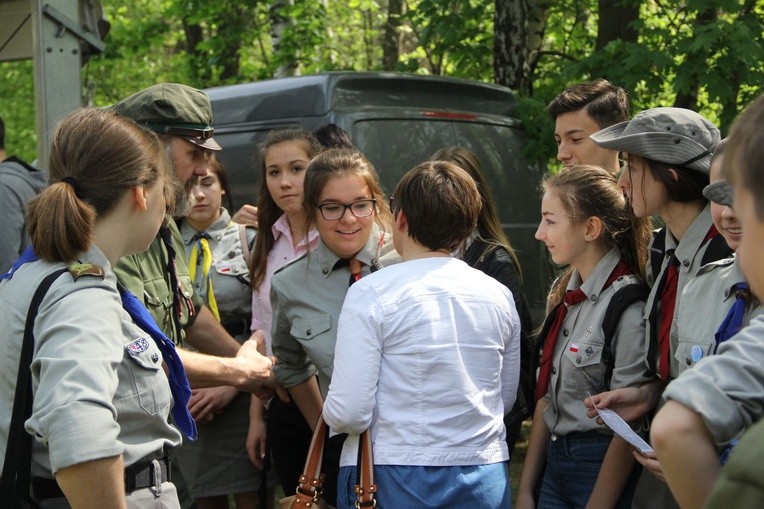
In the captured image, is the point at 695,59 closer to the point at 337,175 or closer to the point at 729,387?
the point at 337,175

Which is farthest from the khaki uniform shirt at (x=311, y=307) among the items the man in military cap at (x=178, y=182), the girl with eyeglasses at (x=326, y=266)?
the man in military cap at (x=178, y=182)

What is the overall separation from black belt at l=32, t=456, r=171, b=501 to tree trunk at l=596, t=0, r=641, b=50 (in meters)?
6.87

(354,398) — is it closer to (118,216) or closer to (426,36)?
(118,216)

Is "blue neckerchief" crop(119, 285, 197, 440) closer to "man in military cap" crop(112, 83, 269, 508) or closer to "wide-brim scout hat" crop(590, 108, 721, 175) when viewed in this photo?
"man in military cap" crop(112, 83, 269, 508)

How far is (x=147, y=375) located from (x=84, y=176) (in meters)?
0.54

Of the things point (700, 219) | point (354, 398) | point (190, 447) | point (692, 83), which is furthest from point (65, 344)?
point (692, 83)

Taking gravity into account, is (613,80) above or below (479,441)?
above

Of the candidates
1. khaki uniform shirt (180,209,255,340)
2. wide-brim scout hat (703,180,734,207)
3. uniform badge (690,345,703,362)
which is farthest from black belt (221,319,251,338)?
wide-brim scout hat (703,180,734,207)

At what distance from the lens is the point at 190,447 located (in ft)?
15.2

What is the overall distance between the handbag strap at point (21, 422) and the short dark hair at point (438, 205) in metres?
1.26

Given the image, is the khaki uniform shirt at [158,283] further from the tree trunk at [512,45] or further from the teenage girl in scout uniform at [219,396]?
the tree trunk at [512,45]

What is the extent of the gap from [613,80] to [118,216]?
568 cm

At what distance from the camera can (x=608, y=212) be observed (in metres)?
3.60

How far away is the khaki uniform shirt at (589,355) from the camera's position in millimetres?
3342
